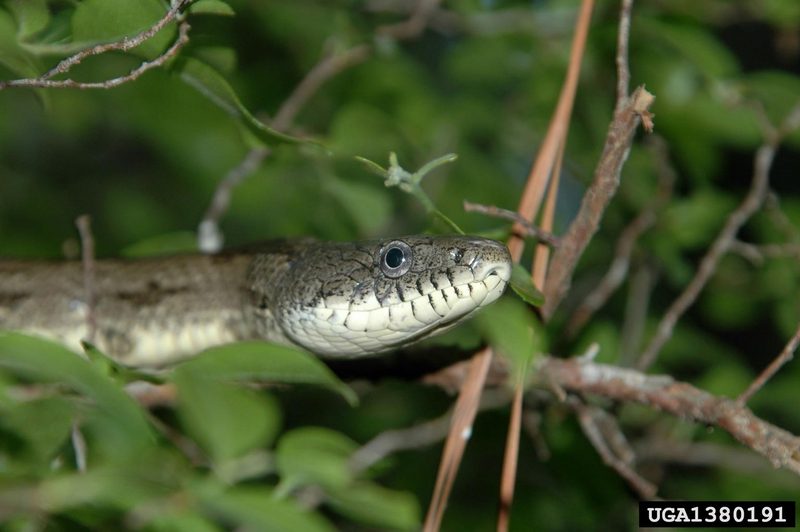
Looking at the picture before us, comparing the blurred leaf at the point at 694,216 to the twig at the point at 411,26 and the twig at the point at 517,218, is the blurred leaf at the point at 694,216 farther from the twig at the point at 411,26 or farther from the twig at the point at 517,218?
the twig at the point at 517,218

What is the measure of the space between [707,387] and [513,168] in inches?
76.4

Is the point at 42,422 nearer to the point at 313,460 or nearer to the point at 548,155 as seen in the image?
the point at 313,460

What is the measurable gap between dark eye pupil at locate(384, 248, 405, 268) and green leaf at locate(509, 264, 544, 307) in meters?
0.49

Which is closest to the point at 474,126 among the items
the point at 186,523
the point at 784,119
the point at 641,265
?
the point at 641,265

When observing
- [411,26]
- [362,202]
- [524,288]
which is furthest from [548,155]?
[411,26]

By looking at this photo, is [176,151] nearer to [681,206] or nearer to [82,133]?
[82,133]

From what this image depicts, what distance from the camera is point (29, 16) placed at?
2309 millimetres

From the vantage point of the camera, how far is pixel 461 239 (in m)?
2.82

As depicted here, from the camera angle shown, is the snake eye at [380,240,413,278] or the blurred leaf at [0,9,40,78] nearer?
the blurred leaf at [0,9,40,78]

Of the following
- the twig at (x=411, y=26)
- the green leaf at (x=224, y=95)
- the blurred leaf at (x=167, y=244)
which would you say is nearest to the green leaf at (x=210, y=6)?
the green leaf at (x=224, y=95)

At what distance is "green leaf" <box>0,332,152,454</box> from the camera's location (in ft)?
5.10

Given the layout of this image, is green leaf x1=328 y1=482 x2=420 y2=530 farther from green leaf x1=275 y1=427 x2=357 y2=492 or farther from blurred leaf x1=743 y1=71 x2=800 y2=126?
blurred leaf x1=743 y1=71 x2=800 y2=126

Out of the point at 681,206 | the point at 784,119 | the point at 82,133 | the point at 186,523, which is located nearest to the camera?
the point at 186,523

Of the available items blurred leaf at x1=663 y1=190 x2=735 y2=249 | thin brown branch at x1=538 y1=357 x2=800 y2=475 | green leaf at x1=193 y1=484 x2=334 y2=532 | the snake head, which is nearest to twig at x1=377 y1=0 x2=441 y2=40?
the snake head
